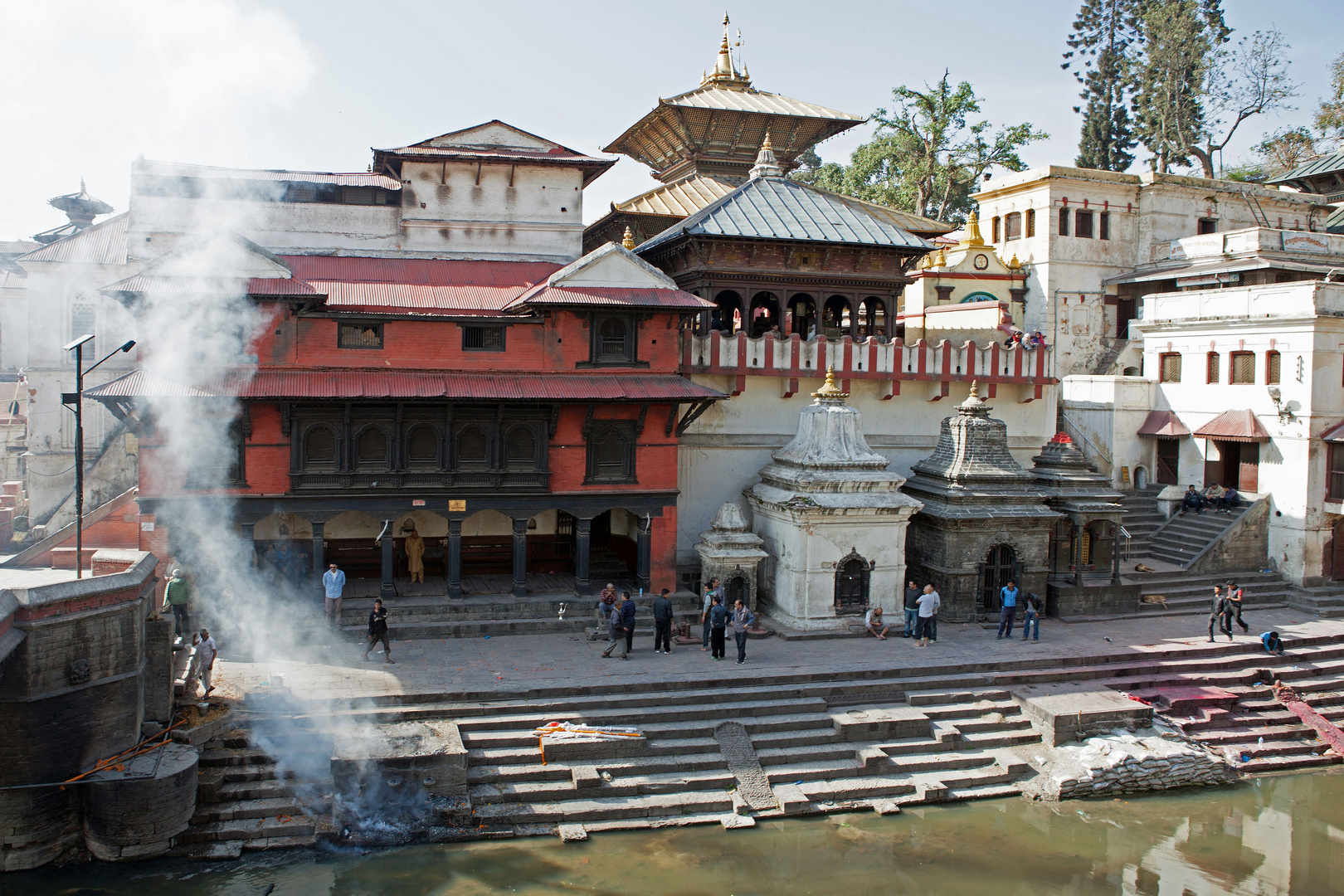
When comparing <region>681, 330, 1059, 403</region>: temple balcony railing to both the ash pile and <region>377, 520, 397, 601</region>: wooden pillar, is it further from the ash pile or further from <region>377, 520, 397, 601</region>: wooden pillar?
the ash pile

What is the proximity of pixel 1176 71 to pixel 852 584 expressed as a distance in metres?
32.0

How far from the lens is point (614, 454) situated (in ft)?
64.6

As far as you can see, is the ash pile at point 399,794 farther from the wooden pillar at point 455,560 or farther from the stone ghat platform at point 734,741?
the wooden pillar at point 455,560

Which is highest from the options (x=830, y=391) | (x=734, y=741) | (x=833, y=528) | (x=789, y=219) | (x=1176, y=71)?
(x=1176, y=71)

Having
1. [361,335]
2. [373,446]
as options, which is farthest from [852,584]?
[361,335]

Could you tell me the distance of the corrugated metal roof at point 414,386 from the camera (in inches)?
655

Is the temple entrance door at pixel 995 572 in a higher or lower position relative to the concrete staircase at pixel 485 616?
higher

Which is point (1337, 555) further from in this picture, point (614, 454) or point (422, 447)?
point (422, 447)

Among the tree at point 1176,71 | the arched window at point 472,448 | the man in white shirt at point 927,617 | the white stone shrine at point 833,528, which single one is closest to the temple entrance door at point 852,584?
the white stone shrine at point 833,528

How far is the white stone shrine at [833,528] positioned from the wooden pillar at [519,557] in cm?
491

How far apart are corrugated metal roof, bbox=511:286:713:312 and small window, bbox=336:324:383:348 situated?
8.39ft

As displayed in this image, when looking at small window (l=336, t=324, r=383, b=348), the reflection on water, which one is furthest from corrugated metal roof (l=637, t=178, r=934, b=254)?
the reflection on water

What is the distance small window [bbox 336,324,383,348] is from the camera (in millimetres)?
18234

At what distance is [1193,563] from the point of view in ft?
77.0
